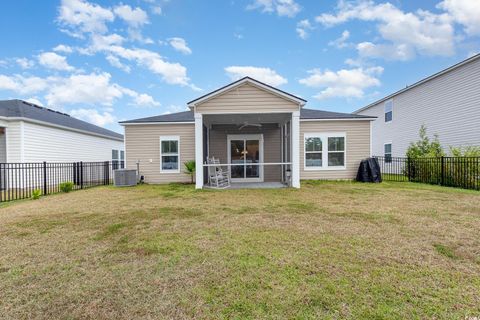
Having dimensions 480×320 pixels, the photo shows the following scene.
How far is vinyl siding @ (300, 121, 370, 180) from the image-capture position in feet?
36.9

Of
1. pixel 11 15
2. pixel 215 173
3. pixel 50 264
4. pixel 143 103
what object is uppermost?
pixel 11 15

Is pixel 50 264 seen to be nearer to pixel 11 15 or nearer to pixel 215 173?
pixel 215 173

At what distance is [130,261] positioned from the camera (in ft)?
9.64

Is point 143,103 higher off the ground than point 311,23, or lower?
lower

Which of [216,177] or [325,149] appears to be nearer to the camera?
[216,177]

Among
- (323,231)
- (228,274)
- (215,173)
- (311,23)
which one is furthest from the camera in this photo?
(311,23)

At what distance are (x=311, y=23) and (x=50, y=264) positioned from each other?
48.6ft

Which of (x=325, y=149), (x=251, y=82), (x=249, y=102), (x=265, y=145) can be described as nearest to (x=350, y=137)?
(x=325, y=149)

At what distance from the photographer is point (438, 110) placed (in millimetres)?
12773

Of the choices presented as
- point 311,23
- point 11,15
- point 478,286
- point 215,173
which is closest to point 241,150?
point 215,173

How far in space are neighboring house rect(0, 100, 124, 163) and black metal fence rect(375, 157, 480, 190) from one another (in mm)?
17874

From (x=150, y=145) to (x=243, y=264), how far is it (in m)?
9.77

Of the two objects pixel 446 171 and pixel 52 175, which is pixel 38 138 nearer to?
pixel 52 175

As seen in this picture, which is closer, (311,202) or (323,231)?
(323,231)
